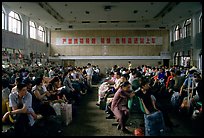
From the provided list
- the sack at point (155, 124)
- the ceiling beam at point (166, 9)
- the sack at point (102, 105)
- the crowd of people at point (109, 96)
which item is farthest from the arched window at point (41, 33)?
the sack at point (155, 124)

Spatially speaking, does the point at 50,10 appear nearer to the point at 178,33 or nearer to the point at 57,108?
the point at 57,108

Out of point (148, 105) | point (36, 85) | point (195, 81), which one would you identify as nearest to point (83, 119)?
point (36, 85)

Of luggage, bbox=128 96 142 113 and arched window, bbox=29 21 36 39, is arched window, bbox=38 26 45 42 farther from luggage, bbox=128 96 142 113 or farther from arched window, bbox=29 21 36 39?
luggage, bbox=128 96 142 113

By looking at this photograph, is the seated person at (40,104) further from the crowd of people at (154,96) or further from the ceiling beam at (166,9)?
the ceiling beam at (166,9)

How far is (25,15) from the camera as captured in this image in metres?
16.2

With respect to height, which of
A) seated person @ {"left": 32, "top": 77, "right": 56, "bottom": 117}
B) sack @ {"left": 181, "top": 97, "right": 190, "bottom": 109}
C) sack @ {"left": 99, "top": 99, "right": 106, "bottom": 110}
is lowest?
sack @ {"left": 99, "top": 99, "right": 106, "bottom": 110}

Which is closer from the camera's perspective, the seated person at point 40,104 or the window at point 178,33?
the seated person at point 40,104

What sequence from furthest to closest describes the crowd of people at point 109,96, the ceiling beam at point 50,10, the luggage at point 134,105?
the ceiling beam at point 50,10 → the luggage at point 134,105 → the crowd of people at point 109,96

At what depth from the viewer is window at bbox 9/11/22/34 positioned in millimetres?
14331

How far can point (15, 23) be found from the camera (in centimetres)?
1514

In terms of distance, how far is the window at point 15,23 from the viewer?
14.3m

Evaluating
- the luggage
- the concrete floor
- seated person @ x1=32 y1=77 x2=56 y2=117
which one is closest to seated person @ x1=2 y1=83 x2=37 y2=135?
seated person @ x1=32 y1=77 x2=56 y2=117

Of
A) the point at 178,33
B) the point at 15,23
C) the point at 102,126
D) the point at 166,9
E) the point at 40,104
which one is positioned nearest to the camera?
the point at 40,104

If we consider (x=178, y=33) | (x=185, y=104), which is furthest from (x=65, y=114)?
(x=178, y=33)
